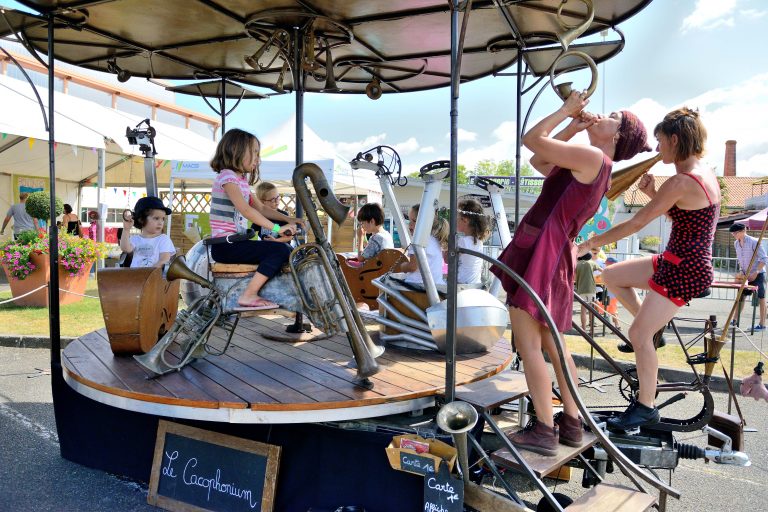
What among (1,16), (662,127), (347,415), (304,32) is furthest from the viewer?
(304,32)

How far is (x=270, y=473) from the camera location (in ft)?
9.30

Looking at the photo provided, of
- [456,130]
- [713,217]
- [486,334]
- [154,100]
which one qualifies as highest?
[154,100]

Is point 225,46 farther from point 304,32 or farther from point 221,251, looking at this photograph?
point 221,251

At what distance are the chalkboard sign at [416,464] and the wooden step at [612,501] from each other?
0.58m

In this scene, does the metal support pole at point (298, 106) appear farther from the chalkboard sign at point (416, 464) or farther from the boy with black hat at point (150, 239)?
the chalkboard sign at point (416, 464)

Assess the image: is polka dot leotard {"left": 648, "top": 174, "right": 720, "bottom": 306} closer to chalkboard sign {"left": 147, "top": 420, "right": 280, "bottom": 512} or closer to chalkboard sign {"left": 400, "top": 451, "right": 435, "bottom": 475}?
chalkboard sign {"left": 400, "top": 451, "right": 435, "bottom": 475}

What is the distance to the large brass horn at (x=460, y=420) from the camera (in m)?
2.29

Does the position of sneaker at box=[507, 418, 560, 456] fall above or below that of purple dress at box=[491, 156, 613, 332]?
below

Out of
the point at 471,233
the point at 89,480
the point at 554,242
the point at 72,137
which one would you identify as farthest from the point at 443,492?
the point at 72,137

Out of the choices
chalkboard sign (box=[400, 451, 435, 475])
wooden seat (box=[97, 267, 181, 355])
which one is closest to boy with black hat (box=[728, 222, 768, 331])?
chalkboard sign (box=[400, 451, 435, 475])

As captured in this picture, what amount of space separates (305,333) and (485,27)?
2.83 metres

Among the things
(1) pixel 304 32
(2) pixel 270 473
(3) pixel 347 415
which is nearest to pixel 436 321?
(3) pixel 347 415

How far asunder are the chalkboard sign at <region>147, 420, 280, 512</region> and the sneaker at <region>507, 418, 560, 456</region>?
1207mm

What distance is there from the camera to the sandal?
3354mm
